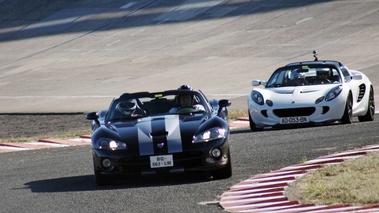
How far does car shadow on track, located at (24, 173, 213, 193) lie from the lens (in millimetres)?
12695

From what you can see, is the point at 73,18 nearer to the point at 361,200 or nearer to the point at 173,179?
the point at 173,179

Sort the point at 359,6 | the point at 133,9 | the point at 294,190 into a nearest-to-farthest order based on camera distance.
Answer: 1. the point at 294,190
2. the point at 359,6
3. the point at 133,9

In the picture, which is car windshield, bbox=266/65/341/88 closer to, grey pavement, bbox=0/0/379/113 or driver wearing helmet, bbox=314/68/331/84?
driver wearing helmet, bbox=314/68/331/84

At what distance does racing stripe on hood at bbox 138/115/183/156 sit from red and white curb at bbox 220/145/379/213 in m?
0.98

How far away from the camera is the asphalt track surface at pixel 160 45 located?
33.5 metres

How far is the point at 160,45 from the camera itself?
4238 centimetres

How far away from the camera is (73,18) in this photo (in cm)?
5025

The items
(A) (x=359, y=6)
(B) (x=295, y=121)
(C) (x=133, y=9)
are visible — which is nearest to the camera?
(B) (x=295, y=121)

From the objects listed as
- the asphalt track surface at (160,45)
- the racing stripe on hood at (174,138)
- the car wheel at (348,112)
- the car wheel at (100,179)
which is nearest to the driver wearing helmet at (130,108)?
the racing stripe on hood at (174,138)

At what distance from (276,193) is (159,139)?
7.06 feet

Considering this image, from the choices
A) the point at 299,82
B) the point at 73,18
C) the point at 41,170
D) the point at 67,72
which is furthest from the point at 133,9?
the point at 41,170

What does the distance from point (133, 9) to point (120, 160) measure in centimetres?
3749

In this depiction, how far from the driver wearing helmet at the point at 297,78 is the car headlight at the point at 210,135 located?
7.13m

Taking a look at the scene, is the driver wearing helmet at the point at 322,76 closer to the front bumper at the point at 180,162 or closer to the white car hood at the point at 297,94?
the white car hood at the point at 297,94
